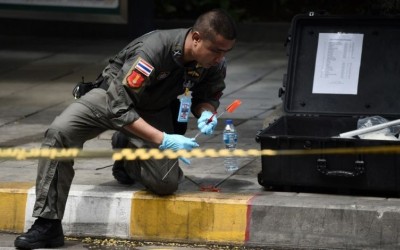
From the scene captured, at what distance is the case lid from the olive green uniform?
935 millimetres

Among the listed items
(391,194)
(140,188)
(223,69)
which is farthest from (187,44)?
(391,194)

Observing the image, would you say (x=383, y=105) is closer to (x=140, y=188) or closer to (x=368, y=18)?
(x=368, y=18)

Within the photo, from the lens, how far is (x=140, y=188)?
259 inches

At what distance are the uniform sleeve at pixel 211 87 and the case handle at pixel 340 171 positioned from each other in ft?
2.74

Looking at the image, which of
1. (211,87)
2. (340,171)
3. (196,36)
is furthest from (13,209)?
(340,171)

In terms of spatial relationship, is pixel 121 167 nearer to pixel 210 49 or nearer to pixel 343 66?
pixel 210 49

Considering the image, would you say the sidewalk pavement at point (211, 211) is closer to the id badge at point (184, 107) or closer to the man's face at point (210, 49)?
the id badge at point (184, 107)

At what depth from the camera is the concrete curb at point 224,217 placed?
594 centimetres

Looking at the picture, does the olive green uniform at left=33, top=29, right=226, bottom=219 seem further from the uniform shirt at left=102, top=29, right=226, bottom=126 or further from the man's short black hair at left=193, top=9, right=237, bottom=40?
the man's short black hair at left=193, top=9, right=237, bottom=40

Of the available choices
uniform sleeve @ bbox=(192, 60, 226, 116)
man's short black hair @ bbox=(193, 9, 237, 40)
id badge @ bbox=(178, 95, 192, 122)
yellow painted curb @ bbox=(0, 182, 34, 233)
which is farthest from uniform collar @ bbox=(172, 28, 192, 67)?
yellow painted curb @ bbox=(0, 182, 34, 233)

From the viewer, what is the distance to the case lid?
710 cm

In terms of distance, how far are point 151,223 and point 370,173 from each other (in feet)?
4.23

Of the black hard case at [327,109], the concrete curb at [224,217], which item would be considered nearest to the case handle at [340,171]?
the black hard case at [327,109]

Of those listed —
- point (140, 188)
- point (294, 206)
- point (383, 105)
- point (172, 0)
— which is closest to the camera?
point (294, 206)
